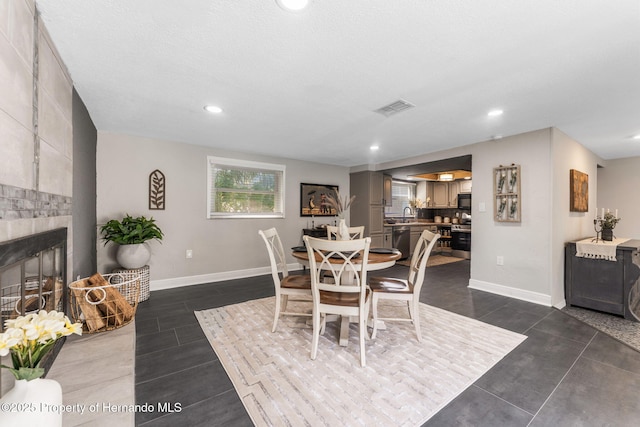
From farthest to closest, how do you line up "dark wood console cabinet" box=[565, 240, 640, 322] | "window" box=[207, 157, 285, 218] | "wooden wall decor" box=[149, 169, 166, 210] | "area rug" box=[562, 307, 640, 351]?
"window" box=[207, 157, 285, 218], "wooden wall decor" box=[149, 169, 166, 210], "dark wood console cabinet" box=[565, 240, 640, 322], "area rug" box=[562, 307, 640, 351]

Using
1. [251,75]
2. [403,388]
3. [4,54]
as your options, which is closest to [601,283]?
[403,388]

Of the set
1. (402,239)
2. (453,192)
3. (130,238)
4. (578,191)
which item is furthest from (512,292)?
(130,238)

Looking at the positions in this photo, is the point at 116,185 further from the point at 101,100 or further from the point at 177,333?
the point at 177,333

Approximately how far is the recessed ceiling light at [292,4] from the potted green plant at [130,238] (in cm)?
312

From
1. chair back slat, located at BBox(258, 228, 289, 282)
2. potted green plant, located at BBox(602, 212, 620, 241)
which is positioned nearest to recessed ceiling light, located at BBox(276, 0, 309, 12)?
chair back slat, located at BBox(258, 228, 289, 282)

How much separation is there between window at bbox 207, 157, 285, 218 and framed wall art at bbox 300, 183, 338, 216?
0.48 meters

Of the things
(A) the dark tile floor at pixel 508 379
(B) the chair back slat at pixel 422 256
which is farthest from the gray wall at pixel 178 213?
(B) the chair back slat at pixel 422 256

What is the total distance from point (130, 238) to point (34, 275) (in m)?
2.12

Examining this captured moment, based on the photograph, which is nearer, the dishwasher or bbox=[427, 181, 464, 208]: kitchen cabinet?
the dishwasher

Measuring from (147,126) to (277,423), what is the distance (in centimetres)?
354

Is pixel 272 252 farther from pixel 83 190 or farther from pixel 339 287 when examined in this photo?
pixel 83 190

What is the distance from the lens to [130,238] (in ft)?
11.0

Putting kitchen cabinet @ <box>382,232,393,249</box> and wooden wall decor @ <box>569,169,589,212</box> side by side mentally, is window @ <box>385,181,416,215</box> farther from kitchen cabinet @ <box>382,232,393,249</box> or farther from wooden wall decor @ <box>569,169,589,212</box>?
wooden wall decor @ <box>569,169,589,212</box>

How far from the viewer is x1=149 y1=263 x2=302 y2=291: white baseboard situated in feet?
12.9
